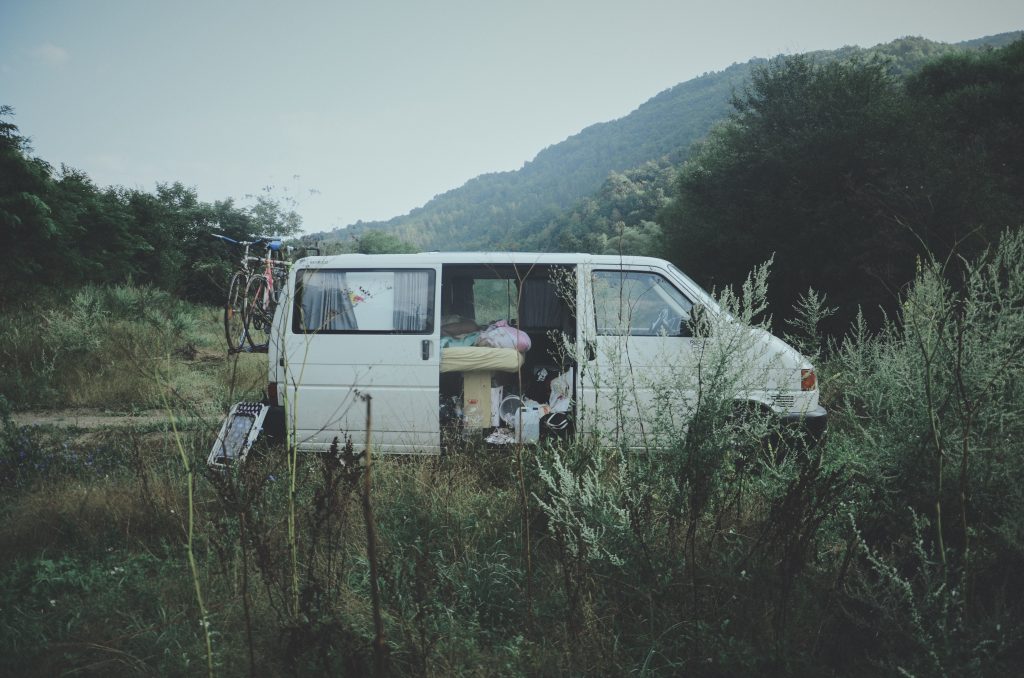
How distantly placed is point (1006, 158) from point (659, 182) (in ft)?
86.5

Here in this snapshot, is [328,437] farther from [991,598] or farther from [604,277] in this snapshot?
[991,598]

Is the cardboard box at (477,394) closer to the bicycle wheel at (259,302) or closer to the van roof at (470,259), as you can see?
the van roof at (470,259)

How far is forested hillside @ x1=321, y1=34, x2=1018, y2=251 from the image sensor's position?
50812 mm

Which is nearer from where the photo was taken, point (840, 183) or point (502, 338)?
point (502, 338)

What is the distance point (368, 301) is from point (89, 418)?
4922 mm

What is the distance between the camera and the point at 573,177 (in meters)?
76.4

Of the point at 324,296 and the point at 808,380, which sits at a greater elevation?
the point at 324,296

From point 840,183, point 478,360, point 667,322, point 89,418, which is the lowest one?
point 89,418

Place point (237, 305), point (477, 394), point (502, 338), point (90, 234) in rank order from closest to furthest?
point (477, 394) < point (502, 338) < point (237, 305) < point (90, 234)

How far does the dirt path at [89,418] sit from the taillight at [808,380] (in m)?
5.92

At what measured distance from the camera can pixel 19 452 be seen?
4156 millimetres

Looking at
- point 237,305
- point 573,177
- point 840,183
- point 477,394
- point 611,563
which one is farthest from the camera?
point 573,177

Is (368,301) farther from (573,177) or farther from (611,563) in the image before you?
(573,177)

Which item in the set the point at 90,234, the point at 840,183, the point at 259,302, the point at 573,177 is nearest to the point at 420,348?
the point at 259,302
